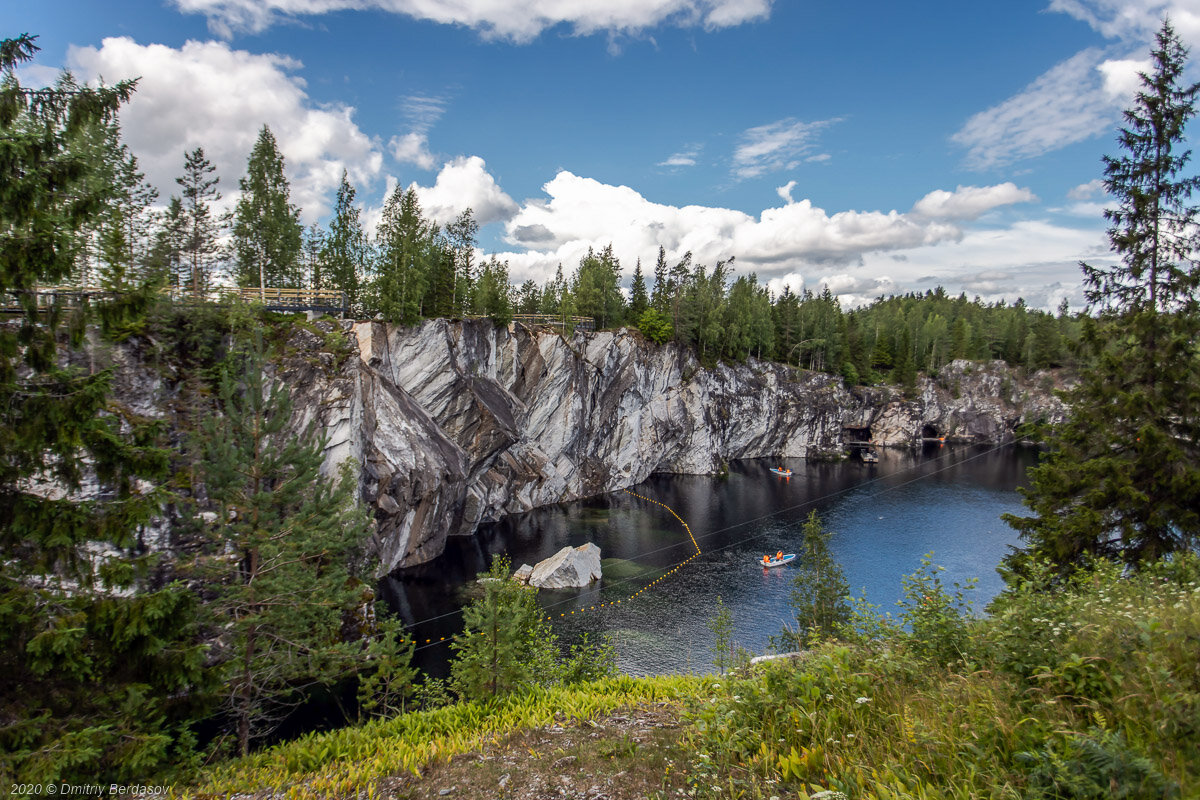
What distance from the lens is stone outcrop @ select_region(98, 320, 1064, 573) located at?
32094 mm

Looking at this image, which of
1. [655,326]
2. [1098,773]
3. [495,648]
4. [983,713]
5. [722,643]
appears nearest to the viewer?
[1098,773]

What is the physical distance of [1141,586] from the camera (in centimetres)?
751

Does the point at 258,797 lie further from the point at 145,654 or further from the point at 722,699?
the point at 722,699

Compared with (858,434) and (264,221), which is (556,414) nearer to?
(264,221)

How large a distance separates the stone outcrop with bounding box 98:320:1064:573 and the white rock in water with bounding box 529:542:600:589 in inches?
342

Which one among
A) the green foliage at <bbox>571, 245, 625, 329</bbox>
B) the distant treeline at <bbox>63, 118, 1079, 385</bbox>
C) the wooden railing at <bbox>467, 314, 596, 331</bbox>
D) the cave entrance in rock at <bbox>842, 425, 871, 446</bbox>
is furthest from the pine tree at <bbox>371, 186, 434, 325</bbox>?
the cave entrance in rock at <bbox>842, 425, 871, 446</bbox>

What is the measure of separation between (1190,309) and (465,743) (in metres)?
17.5

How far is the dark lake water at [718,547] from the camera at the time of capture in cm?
3033

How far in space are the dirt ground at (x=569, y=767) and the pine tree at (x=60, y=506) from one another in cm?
358

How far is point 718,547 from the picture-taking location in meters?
43.9

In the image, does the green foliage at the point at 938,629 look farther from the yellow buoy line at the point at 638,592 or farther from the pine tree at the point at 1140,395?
the yellow buoy line at the point at 638,592

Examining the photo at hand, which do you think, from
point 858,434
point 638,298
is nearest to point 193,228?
point 638,298

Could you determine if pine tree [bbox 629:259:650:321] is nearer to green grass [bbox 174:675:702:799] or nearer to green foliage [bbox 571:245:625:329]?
green foliage [bbox 571:245:625:329]

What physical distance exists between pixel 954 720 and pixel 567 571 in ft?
106
